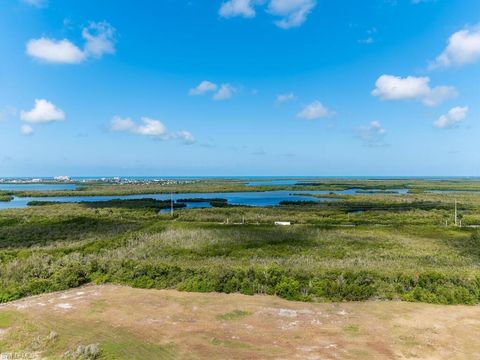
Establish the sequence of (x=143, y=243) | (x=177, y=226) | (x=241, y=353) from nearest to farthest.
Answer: (x=241, y=353) < (x=143, y=243) < (x=177, y=226)

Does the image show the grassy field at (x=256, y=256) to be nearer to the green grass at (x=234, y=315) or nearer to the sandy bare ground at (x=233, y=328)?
the sandy bare ground at (x=233, y=328)

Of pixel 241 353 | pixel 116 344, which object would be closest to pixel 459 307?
pixel 241 353

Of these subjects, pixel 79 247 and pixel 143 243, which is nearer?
pixel 79 247

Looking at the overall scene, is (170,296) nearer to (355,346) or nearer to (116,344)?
(116,344)

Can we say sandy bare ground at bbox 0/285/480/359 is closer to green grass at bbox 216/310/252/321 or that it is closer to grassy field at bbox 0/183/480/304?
green grass at bbox 216/310/252/321

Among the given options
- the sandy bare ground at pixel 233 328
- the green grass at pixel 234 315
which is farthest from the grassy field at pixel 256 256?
the green grass at pixel 234 315

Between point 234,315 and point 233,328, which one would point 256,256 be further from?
point 233,328

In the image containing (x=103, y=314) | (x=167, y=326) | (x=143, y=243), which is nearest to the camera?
(x=167, y=326)
